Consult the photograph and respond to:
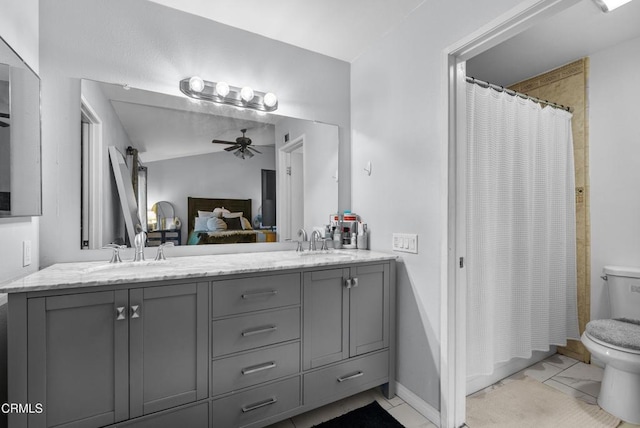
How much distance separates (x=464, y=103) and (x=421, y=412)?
1773mm

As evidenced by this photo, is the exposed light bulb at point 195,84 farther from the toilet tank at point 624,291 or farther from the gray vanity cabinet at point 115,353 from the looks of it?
the toilet tank at point 624,291

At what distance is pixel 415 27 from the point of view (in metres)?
1.87

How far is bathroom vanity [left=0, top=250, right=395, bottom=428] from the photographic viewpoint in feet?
3.67

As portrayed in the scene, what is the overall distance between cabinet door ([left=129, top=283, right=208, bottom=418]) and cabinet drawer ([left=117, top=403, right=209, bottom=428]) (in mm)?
31

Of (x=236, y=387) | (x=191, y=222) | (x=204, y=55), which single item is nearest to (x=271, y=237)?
(x=191, y=222)

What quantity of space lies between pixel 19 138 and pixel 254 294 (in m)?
1.19

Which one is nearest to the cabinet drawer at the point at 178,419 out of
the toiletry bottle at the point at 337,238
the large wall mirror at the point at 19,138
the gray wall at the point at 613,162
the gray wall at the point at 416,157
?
the large wall mirror at the point at 19,138

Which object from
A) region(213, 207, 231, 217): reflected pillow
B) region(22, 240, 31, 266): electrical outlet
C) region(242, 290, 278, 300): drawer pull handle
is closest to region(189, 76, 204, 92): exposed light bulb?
region(213, 207, 231, 217): reflected pillow

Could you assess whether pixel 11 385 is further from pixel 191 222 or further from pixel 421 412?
pixel 421 412

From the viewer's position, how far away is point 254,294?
148 cm

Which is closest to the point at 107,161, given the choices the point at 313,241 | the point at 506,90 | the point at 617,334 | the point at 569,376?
the point at 313,241

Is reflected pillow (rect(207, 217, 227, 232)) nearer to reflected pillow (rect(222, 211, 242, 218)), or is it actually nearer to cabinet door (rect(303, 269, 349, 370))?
reflected pillow (rect(222, 211, 242, 218))

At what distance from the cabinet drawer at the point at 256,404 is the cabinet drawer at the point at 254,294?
40 cm

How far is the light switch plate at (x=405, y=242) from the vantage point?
1846mm
